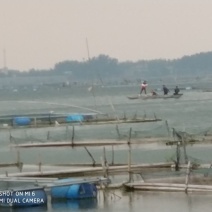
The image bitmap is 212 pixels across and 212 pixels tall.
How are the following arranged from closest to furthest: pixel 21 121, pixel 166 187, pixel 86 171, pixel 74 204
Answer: pixel 74 204 < pixel 166 187 < pixel 86 171 < pixel 21 121

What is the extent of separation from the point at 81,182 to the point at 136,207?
2102mm

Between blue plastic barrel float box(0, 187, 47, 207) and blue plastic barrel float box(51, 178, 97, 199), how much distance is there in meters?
0.74

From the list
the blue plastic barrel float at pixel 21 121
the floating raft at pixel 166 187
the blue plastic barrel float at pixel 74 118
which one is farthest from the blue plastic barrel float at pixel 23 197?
the blue plastic barrel float at pixel 21 121

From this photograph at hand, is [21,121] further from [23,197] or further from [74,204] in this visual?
[23,197]

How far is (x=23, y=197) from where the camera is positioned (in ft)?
111

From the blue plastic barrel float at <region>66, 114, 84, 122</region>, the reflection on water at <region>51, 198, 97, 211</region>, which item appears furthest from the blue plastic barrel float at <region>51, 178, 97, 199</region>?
the blue plastic barrel float at <region>66, 114, 84, 122</region>

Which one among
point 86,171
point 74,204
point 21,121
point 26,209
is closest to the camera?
point 26,209

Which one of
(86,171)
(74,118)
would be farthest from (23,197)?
(74,118)

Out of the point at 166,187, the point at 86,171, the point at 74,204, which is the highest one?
the point at 86,171

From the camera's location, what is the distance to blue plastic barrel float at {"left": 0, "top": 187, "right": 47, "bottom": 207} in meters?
33.5

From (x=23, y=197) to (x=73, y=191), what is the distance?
1.86 meters

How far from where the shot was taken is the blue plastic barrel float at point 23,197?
33500mm

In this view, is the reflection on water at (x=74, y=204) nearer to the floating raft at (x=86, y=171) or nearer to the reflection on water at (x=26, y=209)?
the reflection on water at (x=26, y=209)

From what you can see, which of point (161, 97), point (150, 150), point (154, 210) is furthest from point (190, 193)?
point (161, 97)
